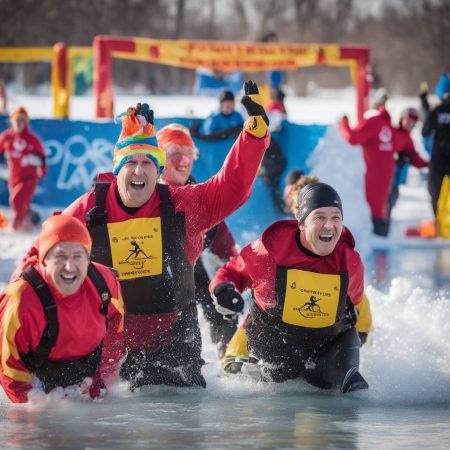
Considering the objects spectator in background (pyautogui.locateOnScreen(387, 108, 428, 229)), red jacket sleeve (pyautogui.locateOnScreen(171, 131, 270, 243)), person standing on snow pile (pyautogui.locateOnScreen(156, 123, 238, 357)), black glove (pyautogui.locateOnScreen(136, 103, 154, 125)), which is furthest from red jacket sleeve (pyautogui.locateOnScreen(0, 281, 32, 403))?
spectator in background (pyautogui.locateOnScreen(387, 108, 428, 229))

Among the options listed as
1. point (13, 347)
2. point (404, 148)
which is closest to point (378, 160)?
point (404, 148)

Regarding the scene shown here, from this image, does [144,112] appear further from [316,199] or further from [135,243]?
[316,199]

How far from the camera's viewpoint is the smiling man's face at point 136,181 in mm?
5574

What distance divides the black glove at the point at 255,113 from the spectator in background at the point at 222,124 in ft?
22.4

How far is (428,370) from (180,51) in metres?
9.95

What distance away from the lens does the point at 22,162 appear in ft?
44.2

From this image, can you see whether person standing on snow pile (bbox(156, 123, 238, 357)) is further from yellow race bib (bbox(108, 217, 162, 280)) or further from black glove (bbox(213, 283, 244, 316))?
yellow race bib (bbox(108, 217, 162, 280))

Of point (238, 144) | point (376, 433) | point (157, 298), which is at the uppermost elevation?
point (238, 144)

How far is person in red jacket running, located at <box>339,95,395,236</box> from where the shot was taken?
12.6 meters

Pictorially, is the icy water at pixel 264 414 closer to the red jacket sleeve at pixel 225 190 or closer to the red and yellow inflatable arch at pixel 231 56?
the red jacket sleeve at pixel 225 190

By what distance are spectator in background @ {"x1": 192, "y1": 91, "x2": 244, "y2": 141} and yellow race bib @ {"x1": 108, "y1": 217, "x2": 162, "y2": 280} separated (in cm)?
681

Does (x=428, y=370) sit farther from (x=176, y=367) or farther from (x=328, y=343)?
(x=176, y=367)

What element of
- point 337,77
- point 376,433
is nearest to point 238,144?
point 376,433

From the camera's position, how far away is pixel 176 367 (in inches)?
230
